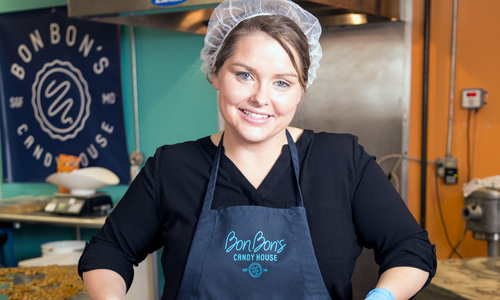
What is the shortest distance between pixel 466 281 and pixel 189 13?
2.06 metres

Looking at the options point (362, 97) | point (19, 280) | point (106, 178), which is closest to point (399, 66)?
point (362, 97)

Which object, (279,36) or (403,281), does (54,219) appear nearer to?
(279,36)

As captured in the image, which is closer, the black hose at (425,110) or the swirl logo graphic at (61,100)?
the black hose at (425,110)

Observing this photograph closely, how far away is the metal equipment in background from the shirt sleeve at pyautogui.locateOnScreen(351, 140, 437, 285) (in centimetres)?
131

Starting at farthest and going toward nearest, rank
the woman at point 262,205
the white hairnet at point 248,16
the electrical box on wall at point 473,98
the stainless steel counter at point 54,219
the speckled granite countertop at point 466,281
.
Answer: the stainless steel counter at point 54,219, the electrical box on wall at point 473,98, the speckled granite countertop at point 466,281, the white hairnet at point 248,16, the woman at point 262,205

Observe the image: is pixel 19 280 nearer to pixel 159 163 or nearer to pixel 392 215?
pixel 159 163

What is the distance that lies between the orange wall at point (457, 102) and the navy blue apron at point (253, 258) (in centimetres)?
174

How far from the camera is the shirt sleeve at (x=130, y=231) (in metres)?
1.22

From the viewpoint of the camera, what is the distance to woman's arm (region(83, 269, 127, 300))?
1116 mm

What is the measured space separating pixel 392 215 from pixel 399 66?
1.75 metres

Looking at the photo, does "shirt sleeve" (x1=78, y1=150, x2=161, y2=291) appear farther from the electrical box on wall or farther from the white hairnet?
the electrical box on wall

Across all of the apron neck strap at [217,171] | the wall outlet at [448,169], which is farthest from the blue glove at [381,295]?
the wall outlet at [448,169]

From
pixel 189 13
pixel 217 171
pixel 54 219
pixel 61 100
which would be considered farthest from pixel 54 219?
pixel 217 171

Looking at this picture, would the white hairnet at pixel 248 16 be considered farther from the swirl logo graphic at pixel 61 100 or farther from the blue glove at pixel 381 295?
the swirl logo graphic at pixel 61 100
